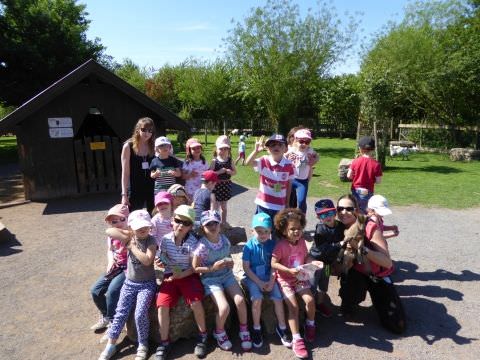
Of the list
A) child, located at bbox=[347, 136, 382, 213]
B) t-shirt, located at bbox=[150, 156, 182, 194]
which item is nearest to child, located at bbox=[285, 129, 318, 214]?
child, located at bbox=[347, 136, 382, 213]

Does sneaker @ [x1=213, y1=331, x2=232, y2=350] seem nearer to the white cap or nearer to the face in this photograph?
the face

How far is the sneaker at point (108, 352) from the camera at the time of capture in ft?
11.6

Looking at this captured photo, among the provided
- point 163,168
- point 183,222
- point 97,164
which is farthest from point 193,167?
point 97,164

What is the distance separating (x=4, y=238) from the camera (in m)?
6.90

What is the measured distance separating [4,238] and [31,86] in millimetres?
14295

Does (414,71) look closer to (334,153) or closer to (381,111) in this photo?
(334,153)

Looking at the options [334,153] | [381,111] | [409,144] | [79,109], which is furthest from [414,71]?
[79,109]

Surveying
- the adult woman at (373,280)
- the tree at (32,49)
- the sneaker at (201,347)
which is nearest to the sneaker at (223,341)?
the sneaker at (201,347)

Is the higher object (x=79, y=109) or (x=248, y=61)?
(x=248, y=61)

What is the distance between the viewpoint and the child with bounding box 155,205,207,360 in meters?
3.67

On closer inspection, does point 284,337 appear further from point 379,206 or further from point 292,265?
point 379,206

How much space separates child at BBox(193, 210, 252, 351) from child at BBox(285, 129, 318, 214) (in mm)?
1905

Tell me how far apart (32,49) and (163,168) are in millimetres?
15957

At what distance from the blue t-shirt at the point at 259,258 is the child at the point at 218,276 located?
22 cm
